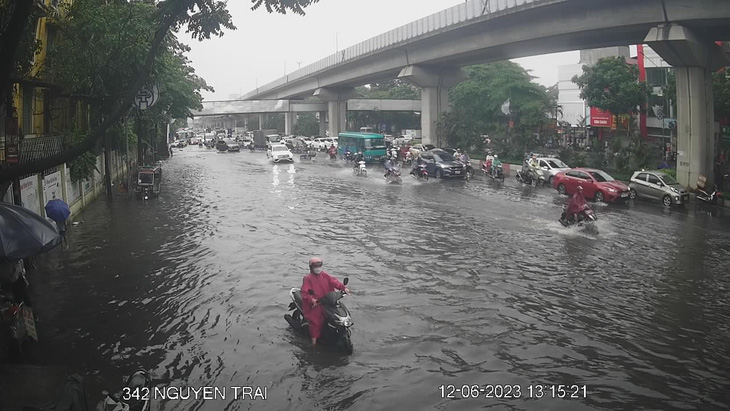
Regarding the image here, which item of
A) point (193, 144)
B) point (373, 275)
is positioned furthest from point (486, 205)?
point (193, 144)

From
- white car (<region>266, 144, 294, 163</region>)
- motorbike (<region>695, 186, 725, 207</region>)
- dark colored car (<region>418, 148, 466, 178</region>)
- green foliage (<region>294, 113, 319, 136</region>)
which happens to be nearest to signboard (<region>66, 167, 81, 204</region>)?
dark colored car (<region>418, 148, 466, 178</region>)

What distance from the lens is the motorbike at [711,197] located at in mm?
23263

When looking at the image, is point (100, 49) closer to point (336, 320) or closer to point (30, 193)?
point (30, 193)

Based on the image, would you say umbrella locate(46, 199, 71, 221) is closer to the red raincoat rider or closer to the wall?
the wall

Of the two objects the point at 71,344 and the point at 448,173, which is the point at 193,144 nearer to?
the point at 448,173

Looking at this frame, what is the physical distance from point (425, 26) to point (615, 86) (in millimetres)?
13323

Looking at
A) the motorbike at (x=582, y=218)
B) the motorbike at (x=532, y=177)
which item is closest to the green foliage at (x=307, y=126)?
the motorbike at (x=532, y=177)

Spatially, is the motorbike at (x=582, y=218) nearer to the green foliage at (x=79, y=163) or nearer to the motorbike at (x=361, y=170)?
the green foliage at (x=79, y=163)

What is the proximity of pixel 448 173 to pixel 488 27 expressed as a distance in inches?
368

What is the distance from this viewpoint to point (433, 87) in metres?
47.0

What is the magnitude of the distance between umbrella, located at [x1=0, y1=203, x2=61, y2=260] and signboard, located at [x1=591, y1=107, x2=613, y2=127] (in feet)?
157

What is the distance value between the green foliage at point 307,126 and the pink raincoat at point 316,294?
91.7 metres

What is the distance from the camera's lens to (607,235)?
16516 mm

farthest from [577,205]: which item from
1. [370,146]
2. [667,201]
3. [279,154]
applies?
[279,154]
